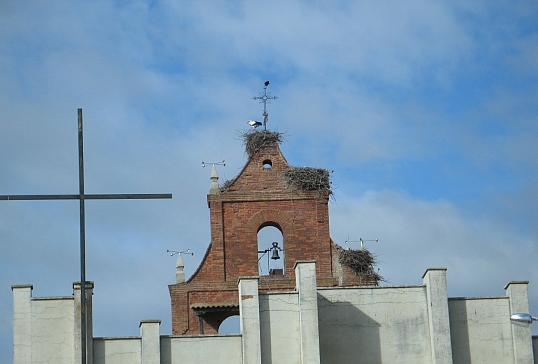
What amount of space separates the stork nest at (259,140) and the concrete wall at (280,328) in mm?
8870

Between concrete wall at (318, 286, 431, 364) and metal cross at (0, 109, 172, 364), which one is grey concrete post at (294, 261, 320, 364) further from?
metal cross at (0, 109, 172, 364)

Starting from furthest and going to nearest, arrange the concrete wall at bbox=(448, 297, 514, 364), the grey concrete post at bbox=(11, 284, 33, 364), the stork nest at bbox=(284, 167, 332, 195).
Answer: the stork nest at bbox=(284, 167, 332, 195), the concrete wall at bbox=(448, 297, 514, 364), the grey concrete post at bbox=(11, 284, 33, 364)

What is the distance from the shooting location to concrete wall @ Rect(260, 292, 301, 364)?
3081cm

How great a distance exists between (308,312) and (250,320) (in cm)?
149

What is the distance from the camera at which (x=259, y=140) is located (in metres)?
39.4

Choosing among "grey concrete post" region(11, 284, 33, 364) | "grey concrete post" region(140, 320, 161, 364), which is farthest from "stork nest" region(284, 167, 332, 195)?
"grey concrete post" region(11, 284, 33, 364)

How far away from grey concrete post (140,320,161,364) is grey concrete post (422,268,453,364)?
7100 millimetres

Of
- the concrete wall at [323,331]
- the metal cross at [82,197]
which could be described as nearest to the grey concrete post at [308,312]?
the concrete wall at [323,331]

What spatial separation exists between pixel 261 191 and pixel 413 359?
9003 mm

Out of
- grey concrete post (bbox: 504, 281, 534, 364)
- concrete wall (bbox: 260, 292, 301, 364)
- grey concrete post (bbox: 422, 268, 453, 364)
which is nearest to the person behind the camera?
concrete wall (bbox: 260, 292, 301, 364)

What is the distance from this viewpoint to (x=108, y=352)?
30469mm

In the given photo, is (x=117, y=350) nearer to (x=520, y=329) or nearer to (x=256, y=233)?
(x=256, y=233)

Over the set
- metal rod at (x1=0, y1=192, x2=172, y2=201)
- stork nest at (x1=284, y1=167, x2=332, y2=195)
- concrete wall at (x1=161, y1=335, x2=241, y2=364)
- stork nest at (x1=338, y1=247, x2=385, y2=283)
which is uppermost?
stork nest at (x1=284, y1=167, x2=332, y2=195)

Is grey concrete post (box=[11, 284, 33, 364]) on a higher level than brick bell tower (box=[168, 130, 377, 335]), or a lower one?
lower
